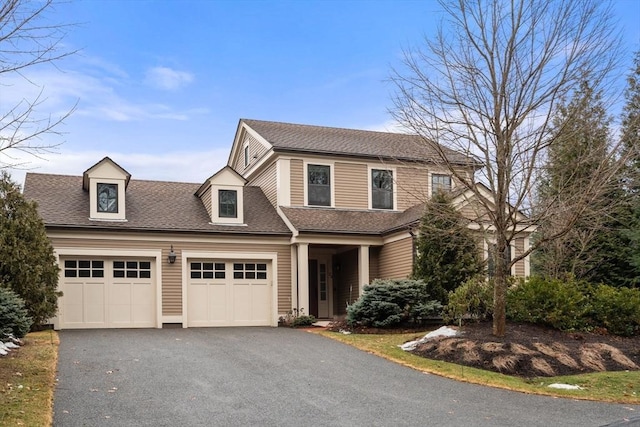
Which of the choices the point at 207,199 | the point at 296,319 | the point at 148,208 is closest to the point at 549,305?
the point at 296,319

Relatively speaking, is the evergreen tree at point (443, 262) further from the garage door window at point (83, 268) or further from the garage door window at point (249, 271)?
the garage door window at point (83, 268)

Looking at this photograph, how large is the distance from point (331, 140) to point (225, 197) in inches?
191

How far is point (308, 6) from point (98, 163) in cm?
828

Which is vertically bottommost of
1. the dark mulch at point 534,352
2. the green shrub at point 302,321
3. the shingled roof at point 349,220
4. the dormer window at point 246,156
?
the green shrub at point 302,321

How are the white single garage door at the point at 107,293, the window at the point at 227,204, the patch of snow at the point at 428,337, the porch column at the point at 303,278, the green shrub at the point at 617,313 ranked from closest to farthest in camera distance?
the patch of snow at the point at 428,337 → the green shrub at the point at 617,313 → the white single garage door at the point at 107,293 → the porch column at the point at 303,278 → the window at the point at 227,204

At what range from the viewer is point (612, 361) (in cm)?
1249

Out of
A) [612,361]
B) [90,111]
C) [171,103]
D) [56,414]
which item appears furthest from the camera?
[171,103]

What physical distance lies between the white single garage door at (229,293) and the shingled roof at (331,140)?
4.06 m

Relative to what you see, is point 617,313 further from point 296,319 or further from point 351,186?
point 351,186

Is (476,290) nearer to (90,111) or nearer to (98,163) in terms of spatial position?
(90,111)

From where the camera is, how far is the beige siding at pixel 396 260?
18.6 metres

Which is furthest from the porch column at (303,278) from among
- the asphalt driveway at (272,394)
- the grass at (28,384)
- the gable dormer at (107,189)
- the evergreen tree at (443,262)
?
the grass at (28,384)

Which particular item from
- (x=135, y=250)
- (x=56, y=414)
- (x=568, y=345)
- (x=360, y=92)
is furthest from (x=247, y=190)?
(x=56, y=414)

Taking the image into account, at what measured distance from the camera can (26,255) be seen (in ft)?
50.0
